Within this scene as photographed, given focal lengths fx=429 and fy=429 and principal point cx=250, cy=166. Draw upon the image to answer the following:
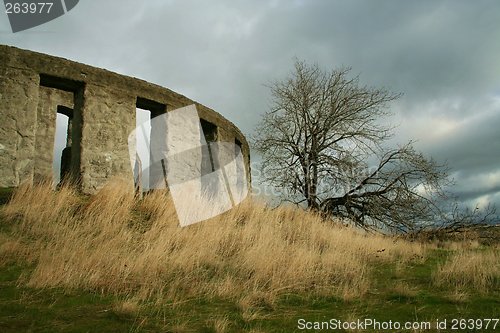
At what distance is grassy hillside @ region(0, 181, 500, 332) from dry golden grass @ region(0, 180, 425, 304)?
2cm

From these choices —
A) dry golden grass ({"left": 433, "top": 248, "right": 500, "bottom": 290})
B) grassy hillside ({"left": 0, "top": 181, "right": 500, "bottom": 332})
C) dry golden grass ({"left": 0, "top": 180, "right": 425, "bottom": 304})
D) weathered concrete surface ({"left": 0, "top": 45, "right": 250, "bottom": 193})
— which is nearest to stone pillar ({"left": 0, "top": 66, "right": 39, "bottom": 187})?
weathered concrete surface ({"left": 0, "top": 45, "right": 250, "bottom": 193})

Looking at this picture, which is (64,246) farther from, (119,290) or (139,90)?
(139,90)

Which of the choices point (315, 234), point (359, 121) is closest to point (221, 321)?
point (315, 234)

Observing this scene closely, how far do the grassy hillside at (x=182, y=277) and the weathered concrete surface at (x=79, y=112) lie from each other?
1242mm

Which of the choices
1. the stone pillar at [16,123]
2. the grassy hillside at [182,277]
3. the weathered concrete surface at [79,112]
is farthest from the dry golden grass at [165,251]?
the stone pillar at [16,123]

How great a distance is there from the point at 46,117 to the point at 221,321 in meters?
11.9

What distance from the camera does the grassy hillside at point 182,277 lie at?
150 inches

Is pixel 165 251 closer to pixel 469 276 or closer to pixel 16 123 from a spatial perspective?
pixel 469 276

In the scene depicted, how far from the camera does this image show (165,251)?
5.48 m

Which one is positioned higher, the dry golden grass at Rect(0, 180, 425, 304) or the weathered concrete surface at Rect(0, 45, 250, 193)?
the weathered concrete surface at Rect(0, 45, 250, 193)

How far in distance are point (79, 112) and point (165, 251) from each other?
4.67 m

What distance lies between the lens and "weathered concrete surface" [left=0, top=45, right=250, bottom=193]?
8.09m

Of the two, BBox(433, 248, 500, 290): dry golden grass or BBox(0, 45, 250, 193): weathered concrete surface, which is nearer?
BBox(433, 248, 500, 290): dry golden grass

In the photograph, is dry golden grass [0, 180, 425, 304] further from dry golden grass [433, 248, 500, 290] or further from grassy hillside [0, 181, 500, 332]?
dry golden grass [433, 248, 500, 290]
